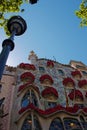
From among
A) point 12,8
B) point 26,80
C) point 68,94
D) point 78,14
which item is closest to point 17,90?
point 26,80

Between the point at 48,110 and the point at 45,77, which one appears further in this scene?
the point at 45,77

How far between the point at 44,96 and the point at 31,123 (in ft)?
20.0

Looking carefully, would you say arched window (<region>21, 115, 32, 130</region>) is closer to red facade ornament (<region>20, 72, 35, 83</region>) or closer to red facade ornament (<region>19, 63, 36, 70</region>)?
red facade ornament (<region>20, 72, 35, 83</region>)

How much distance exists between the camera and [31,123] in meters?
16.9

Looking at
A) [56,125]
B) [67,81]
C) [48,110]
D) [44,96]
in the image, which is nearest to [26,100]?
[44,96]

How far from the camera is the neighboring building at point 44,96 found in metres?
17.5

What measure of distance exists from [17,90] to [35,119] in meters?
5.59

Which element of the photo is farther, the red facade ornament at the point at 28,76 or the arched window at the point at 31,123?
the red facade ornament at the point at 28,76

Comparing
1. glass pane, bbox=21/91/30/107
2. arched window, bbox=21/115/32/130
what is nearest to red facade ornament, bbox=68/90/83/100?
glass pane, bbox=21/91/30/107

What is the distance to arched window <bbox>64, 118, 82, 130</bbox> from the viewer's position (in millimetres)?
17792

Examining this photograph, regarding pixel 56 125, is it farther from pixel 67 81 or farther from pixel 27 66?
pixel 27 66

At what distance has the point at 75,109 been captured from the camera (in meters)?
19.4

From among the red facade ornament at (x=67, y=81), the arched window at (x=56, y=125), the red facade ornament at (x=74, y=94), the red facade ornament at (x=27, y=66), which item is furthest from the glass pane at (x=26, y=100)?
the red facade ornament at (x=67, y=81)

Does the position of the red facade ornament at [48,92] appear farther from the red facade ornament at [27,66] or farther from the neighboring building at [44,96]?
the red facade ornament at [27,66]
